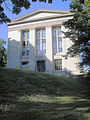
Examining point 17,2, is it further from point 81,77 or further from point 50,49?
point 50,49

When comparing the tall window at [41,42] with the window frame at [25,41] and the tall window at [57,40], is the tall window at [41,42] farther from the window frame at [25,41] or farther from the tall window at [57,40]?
the window frame at [25,41]

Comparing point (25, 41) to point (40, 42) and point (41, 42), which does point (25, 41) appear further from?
point (41, 42)

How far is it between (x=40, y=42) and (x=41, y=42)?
0.24 metres

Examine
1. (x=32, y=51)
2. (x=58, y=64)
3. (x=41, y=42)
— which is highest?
(x=41, y=42)

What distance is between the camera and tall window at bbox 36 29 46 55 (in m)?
30.9

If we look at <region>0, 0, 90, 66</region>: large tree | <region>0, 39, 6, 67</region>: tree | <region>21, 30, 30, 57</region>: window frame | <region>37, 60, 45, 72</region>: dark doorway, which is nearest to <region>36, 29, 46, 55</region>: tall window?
<region>37, 60, 45, 72</region>: dark doorway

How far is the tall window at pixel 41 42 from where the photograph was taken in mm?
30913

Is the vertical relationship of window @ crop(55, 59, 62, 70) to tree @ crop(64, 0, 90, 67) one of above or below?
below

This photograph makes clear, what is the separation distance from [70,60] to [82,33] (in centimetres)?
1462

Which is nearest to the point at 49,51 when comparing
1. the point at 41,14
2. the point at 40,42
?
the point at 40,42

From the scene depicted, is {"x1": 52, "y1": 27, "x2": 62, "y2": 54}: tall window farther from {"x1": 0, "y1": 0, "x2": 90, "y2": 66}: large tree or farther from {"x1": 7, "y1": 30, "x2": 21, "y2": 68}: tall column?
{"x1": 0, "y1": 0, "x2": 90, "y2": 66}: large tree

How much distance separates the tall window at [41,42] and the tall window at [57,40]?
2.18 meters

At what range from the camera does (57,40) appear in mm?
30312

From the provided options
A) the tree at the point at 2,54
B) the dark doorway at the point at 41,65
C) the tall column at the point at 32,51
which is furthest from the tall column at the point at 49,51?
the tree at the point at 2,54
